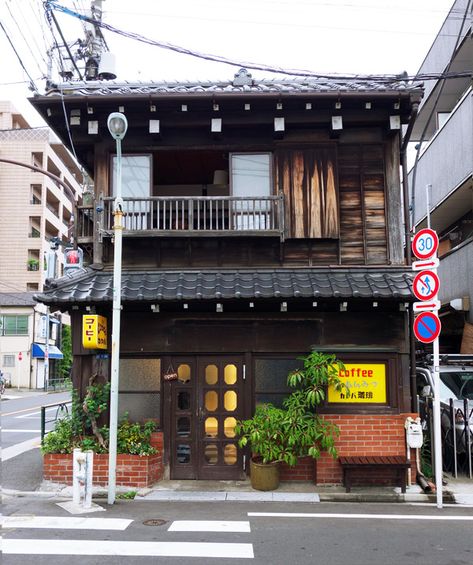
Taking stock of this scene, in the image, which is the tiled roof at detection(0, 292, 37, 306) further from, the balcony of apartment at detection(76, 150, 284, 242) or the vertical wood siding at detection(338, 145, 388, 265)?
the vertical wood siding at detection(338, 145, 388, 265)

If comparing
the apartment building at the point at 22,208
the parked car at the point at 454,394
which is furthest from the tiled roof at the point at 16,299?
the parked car at the point at 454,394

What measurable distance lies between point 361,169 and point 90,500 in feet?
25.5

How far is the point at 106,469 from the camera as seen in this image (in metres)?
8.75

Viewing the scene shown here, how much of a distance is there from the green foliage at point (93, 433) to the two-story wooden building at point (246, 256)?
0.49 m

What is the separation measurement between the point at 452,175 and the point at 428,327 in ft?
31.1

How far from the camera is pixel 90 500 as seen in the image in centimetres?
778

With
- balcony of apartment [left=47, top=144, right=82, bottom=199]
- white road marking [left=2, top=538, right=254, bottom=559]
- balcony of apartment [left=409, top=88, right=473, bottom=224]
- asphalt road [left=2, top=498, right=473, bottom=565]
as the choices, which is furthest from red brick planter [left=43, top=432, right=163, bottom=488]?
balcony of apartment [left=47, top=144, right=82, bottom=199]

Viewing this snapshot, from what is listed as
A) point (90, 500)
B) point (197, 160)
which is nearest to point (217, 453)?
point (90, 500)

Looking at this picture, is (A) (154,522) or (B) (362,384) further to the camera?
(B) (362,384)

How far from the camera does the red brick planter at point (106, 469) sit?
8758 millimetres

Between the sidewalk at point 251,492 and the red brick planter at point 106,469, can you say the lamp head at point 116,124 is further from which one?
the sidewalk at point 251,492

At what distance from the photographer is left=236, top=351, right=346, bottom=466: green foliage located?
8.67 metres

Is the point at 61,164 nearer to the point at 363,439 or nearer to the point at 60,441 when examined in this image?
the point at 60,441

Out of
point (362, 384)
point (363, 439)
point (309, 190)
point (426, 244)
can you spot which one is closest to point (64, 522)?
point (363, 439)
